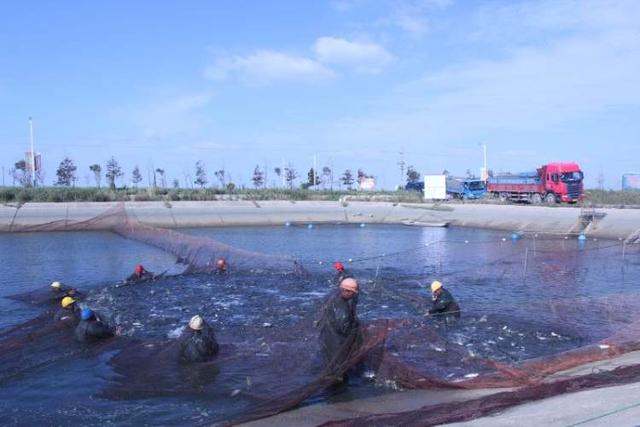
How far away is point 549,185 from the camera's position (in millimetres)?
Result: 45688

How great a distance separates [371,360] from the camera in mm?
8969

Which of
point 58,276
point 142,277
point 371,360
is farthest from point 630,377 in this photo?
point 58,276

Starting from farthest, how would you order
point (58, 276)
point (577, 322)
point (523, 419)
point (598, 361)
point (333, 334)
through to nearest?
point (58, 276) < point (577, 322) < point (598, 361) < point (333, 334) < point (523, 419)

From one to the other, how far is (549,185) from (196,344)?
4070 centimetres

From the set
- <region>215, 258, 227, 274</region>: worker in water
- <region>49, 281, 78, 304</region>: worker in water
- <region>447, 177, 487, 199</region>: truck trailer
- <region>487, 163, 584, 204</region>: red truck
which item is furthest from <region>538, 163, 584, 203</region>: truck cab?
<region>49, 281, 78, 304</region>: worker in water

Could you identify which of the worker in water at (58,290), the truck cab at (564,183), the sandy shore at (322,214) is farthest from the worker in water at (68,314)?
the truck cab at (564,183)

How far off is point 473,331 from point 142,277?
37.6ft

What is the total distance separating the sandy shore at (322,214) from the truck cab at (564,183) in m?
4.16

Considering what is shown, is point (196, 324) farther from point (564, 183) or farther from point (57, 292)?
point (564, 183)

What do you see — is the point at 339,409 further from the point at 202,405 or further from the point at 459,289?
the point at 459,289

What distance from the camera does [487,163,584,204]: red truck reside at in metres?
44.8

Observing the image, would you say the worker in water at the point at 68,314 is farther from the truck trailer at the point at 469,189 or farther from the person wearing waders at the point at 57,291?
the truck trailer at the point at 469,189

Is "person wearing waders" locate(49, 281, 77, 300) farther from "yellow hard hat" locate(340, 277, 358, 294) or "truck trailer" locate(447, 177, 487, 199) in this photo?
"truck trailer" locate(447, 177, 487, 199)

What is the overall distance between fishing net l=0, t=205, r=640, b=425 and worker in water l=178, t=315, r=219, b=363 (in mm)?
134
